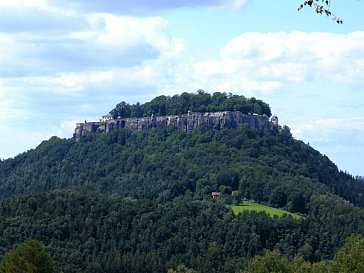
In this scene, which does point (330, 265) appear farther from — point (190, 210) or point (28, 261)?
point (190, 210)

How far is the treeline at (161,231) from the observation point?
413 feet

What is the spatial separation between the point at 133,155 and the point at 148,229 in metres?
54.9

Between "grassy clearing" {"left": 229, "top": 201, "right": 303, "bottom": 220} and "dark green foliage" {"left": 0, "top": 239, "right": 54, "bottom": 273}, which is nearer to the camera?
"dark green foliage" {"left": 0, "top": 239, "right": 54, "bottom": 273}

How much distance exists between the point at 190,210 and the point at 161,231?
457 inches

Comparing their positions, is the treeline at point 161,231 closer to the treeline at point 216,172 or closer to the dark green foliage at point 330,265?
the treeline at point 216,172

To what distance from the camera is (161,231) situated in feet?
466

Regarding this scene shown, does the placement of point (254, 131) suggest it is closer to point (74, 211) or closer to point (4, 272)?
point (74, 211)

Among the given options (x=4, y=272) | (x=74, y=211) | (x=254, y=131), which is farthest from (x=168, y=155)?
(x=4, y=272)

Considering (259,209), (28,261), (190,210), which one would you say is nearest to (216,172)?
A: (259,209)

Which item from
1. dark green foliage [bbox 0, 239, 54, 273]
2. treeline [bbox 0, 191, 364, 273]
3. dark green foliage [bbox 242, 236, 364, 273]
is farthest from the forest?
dark green foliage [bbox 0, 239, 54, 273]

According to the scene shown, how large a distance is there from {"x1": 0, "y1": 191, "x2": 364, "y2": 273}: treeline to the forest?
0.70ft

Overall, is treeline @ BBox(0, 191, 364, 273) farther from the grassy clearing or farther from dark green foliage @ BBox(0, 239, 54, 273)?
dark green foliage @ BBox(0, 239, 54, 273)

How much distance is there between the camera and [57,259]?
11562 cm

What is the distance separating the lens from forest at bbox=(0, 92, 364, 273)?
127312mm
